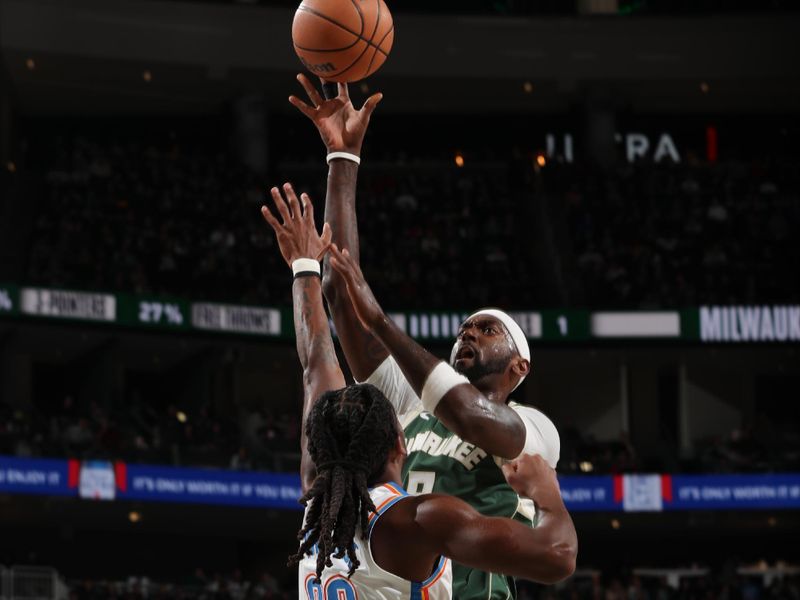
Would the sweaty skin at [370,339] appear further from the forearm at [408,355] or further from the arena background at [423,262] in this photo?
the arena background at [423,262]

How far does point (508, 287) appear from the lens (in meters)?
31.7

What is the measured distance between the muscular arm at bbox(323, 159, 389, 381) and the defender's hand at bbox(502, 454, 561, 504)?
4.26ft

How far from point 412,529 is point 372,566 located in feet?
0.74

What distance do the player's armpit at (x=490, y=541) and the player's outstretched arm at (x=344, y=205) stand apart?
5.35 feet

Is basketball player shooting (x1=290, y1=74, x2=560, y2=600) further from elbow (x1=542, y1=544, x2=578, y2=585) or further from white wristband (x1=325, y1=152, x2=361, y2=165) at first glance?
elbow (x1=542, y1=544, x2=578, y2=585)

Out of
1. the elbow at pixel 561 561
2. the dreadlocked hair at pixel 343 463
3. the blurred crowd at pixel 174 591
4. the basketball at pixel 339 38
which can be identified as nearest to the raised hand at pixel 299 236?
the basketball at pixel 339 38

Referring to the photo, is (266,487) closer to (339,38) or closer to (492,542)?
(339,38)

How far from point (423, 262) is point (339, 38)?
25464mm

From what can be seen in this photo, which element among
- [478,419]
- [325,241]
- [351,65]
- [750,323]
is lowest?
[478,419]

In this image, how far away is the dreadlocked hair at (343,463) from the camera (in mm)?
4520

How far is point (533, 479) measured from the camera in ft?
15.7

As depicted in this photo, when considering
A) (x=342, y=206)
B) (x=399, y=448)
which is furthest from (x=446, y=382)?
(x=342, y=206)

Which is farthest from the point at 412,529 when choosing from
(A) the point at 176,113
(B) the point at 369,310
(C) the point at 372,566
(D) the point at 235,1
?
(A) the point at 176,113

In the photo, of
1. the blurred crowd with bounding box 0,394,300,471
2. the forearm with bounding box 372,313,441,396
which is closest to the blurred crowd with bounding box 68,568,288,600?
the blurred crowd with bounding box 0,394,300,471
